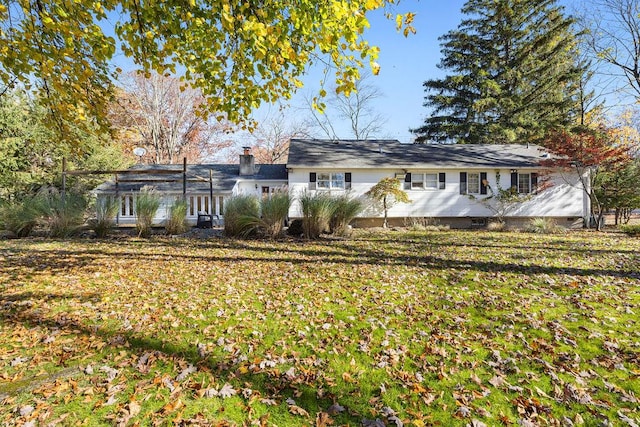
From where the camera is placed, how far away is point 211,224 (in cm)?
1358

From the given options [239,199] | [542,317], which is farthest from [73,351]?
[239,199]

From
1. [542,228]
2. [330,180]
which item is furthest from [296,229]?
[542,228]

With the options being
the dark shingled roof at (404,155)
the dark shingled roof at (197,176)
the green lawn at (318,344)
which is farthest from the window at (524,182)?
the dark shingled roof at (197,176)

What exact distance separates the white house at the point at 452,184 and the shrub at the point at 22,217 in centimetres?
957

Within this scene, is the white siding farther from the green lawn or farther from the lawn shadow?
the lawn shadow

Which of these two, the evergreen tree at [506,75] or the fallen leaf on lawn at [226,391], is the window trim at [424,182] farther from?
the fallen leaf on lawn at [226,391]

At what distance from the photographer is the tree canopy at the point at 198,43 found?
3.46 m

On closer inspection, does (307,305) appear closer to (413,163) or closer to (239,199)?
(239,199)

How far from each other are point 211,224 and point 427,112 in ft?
69.2

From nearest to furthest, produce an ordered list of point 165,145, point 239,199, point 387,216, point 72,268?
point 72,268 < point 239,199 < point 387,216 < point 165,145

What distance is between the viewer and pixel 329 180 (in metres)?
16.9

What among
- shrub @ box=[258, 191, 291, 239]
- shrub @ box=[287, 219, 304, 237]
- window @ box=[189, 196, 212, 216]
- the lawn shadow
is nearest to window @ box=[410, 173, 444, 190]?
shrub @ box=[287, 219, 304, 237]

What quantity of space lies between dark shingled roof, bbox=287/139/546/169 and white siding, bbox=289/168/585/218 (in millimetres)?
379

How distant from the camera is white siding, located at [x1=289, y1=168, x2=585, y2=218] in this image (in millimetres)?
16656
